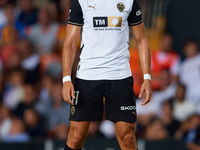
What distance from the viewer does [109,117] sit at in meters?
3.57

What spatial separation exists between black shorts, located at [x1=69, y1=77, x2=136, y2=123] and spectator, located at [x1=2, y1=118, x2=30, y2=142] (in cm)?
352

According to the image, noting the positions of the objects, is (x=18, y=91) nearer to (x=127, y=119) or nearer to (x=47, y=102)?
(x=47, y=102)

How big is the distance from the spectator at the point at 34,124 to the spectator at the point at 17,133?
3.8 inches

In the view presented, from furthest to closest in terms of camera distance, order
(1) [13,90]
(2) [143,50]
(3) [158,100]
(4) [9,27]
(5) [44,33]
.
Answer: (4) [9,27], (5) [44,33], (1) [13,90], (3) [158,100], (2) [143,50]

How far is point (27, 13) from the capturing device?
28.0ft

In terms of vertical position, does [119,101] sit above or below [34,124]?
above

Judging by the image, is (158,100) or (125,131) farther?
(158,100)

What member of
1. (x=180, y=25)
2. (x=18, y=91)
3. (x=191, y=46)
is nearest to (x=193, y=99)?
(x=191, y=46)

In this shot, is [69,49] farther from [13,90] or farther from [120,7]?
[13,90]

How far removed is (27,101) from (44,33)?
1.61 metres

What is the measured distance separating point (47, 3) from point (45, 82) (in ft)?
6.78

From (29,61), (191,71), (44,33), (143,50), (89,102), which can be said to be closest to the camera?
(89,102)

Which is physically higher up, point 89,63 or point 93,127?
point 89,63

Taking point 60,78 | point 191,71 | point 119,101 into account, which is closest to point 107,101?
point 119,101
